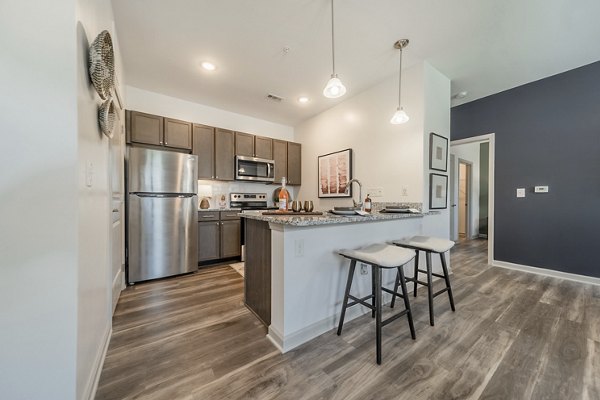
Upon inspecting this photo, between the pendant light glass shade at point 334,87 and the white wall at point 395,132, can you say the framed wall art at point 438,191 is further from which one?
the pendant light glass shade at point 334,87

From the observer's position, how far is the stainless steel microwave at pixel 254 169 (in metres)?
3.83

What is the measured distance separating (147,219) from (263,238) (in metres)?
1.86

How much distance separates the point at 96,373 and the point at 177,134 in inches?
114

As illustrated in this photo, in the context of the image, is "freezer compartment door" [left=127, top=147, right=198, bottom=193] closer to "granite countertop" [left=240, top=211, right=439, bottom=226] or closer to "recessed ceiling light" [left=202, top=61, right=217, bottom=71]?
"recessed ceiling light" [left=202, top=61, right=217, bottom=71]

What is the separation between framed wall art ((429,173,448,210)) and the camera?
109 inches

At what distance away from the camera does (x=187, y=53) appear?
246 cm

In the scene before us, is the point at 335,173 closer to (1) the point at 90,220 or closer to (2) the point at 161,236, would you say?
(2) the point at 161,236

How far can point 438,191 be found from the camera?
289 cm

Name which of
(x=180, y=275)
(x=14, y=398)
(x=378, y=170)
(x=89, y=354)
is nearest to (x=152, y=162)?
(x=180, y=275)

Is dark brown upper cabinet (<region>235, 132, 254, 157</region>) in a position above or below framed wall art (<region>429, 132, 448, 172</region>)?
above

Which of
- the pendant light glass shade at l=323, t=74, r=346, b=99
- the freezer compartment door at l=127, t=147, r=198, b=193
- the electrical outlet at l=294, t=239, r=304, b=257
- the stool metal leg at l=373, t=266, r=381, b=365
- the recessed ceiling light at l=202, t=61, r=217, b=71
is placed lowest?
the stool metal leg at l=373, t=266, r=381, b=365

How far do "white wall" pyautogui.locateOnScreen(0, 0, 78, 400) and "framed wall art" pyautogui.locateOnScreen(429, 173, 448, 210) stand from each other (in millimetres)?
3168

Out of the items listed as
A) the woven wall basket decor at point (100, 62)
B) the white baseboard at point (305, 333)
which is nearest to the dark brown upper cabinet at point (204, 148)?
the woven wall basket decor at point (100, 62)

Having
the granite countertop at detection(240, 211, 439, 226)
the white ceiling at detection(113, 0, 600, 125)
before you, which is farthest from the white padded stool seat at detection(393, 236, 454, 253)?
the white ceiling at detection(113, 0, 600, 125)
